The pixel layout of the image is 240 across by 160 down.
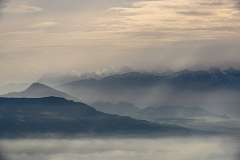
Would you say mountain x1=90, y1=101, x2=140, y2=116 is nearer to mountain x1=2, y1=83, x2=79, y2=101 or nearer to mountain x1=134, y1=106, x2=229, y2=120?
mountain x1=134, y1=106, x2=229, y2=120

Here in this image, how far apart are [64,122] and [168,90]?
4190 cm

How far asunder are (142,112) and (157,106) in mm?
4908

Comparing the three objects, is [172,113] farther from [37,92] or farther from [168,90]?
[37,92]

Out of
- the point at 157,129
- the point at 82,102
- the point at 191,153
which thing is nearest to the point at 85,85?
the point at 82,102

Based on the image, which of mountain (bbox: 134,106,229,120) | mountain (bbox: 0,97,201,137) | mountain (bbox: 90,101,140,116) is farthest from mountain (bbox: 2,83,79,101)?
mountain (bbox: 134,106,229,120)

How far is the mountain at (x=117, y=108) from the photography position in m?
127

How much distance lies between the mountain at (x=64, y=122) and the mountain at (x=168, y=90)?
5.78 meters

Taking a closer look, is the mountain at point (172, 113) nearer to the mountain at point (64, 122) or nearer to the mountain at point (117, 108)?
the mountain at point (117, 108)

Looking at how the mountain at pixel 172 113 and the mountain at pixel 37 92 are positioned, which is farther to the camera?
the mountain at pixel 37 92

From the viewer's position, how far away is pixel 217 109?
5226 inches

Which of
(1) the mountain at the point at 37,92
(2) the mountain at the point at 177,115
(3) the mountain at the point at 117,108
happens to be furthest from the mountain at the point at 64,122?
(1) the mountain at the point at 37,92

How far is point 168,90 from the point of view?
5851 inches

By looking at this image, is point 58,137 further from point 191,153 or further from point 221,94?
point 221,94

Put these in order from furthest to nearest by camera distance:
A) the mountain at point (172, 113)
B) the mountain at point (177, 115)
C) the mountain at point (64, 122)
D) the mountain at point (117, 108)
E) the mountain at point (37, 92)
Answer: the mountain at point (37, 92) → the mountain at point (172, 113) → the mountain at point (117, 108) → the mountain at point (177, 115) → the mountain at point (64, 122)
